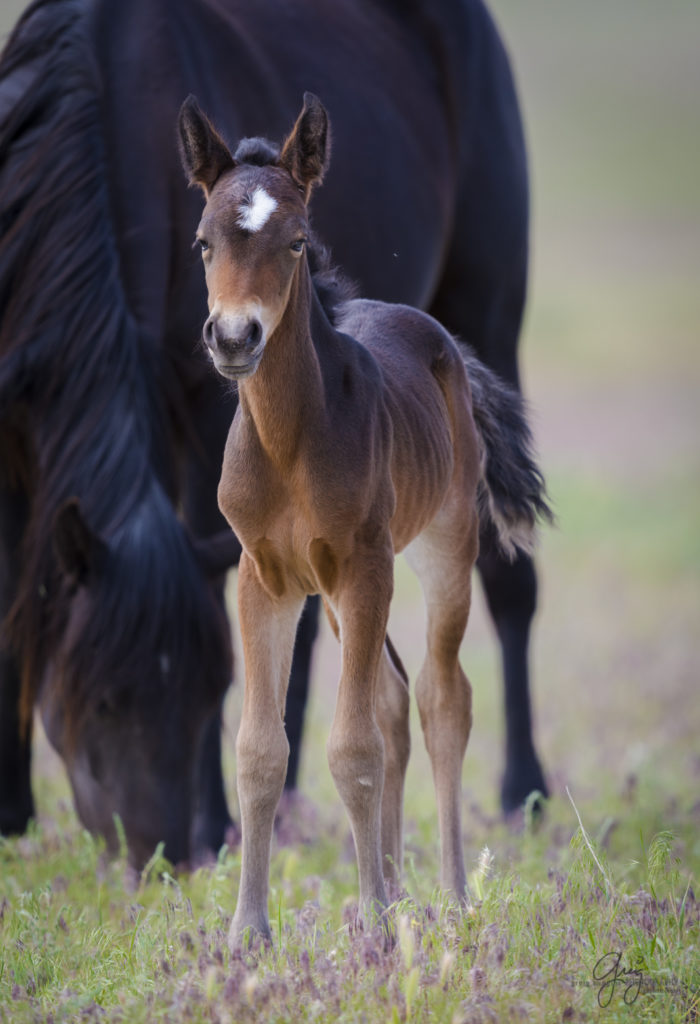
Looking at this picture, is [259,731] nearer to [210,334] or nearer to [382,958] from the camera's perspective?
[382,958]

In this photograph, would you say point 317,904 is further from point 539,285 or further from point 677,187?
point 677,187

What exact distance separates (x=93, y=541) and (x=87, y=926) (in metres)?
1.21

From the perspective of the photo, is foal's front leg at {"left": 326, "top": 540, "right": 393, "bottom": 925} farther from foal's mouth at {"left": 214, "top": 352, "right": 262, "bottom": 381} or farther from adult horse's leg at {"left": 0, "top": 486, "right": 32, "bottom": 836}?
adult horse's leg at {"left": 0, "top": 486, "right": 32, "bottom": 836}

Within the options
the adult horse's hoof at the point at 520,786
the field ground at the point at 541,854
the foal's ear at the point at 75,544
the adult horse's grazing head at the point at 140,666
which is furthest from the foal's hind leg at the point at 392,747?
the adult horse's hoof at the point at 520,786

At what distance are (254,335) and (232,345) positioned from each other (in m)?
0.06

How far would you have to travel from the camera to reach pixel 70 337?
4383 millimetres

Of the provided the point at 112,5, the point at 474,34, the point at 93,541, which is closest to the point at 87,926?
the point at 93,541

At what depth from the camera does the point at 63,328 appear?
4383mm

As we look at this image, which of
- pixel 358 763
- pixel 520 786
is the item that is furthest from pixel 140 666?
pixel 520 786

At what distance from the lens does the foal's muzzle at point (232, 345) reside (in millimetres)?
2328

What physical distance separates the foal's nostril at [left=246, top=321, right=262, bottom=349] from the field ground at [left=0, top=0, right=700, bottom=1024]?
1217 millimetres

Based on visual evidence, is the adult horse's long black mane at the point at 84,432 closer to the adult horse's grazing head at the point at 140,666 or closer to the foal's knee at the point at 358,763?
the adult horse's grazing head at the point at 140,666

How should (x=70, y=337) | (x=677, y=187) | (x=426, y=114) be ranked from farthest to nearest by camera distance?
(x=677, y=187)
(x=426, y=114)
(x=70, y=337)

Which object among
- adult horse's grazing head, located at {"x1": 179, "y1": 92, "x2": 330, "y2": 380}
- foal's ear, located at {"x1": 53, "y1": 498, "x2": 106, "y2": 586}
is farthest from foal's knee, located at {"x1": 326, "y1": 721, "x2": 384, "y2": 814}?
foal's ear, located at {"x1": 53, "y1": 498, "x2": 106, "y2": 586}
